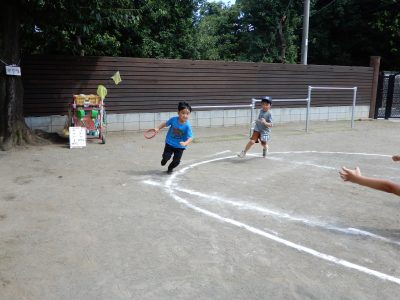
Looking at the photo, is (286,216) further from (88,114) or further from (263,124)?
(88,114)

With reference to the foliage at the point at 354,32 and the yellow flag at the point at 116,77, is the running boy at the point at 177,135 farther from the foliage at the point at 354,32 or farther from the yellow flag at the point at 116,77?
the foliage at the point at 354,32

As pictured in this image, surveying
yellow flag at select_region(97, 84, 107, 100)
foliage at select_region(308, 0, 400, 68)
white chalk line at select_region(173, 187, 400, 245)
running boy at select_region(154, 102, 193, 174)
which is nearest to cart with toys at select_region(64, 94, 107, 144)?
yellow flag at select_region(97, 84, 107, 100)

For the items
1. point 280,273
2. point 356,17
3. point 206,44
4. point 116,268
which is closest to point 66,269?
point 116,268

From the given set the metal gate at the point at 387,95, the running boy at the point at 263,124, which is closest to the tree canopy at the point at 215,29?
the running boy at the point at 263,124

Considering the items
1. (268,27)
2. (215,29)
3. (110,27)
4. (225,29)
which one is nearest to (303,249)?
(110,27)

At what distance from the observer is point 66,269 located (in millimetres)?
3656

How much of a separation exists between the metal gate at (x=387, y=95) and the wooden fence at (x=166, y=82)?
3.76 feet

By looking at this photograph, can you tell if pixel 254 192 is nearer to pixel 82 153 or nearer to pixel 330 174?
pixel 330 174

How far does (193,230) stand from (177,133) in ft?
9.93

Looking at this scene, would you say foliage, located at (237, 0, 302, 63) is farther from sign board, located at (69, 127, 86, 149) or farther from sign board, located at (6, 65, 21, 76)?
sign board, located at (6, 65, 21, 76)

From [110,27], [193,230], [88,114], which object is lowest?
[193,230]

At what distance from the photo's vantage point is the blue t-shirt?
7398 millimetres

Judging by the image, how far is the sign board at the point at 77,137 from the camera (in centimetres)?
962

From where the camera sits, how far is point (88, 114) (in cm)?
1030
